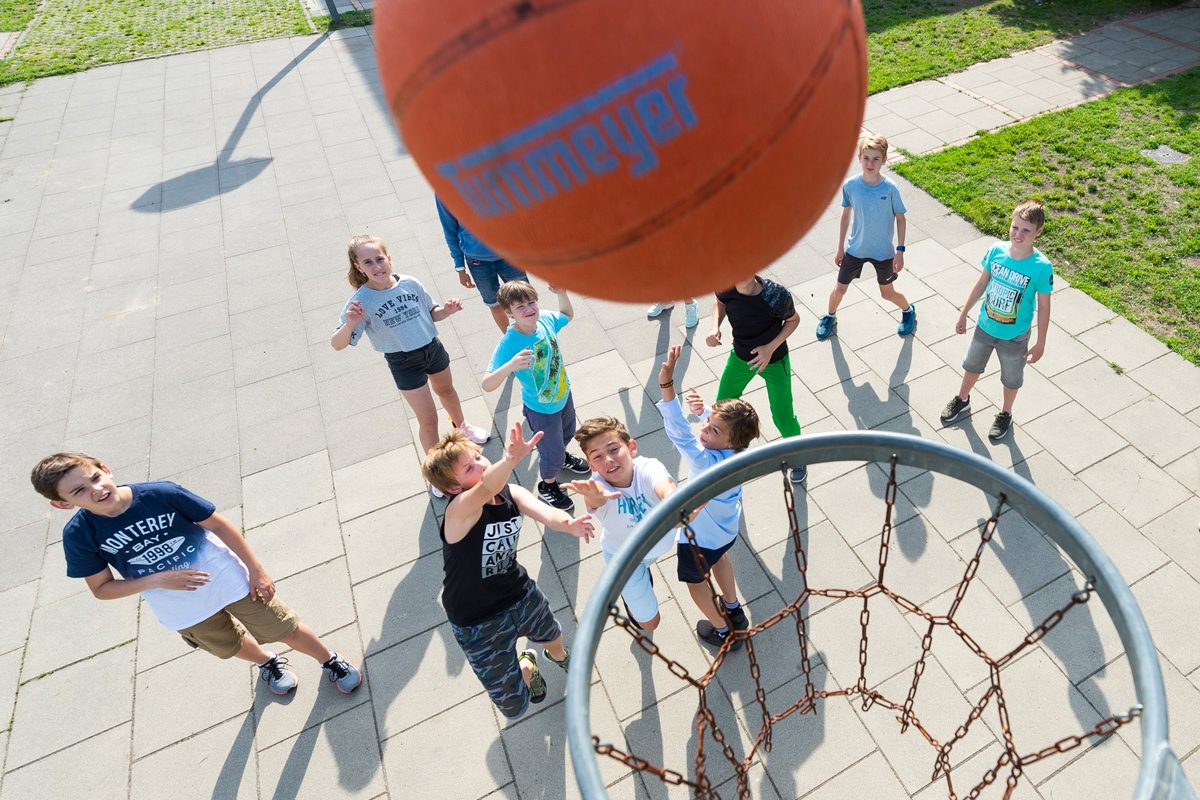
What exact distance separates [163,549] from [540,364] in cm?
221

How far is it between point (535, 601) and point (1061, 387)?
4438 mm

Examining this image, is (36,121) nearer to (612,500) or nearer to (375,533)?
(375,533)

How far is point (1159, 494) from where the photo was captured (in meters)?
4.47

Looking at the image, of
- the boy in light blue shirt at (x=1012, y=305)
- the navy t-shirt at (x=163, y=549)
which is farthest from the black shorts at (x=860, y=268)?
the navy t-shirt at (x=163, y=549)

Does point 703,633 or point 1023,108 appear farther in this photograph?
point 1023,108

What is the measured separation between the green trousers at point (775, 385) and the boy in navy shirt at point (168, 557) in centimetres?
306

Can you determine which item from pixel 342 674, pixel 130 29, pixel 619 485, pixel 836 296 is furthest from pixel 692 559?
pixel 130 29

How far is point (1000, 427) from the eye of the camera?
16.2 feet

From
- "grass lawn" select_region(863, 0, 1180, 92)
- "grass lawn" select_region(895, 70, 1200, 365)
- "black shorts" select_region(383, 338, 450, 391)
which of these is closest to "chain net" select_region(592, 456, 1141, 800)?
"black shorts" select_region(383, 338, 450, 391)

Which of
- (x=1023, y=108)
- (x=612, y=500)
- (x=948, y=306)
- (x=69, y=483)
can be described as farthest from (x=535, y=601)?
(x=1023, y=108)

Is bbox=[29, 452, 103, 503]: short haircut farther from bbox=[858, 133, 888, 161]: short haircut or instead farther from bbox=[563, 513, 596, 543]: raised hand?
bbox=[858, 133, 888, 161]: short haircut

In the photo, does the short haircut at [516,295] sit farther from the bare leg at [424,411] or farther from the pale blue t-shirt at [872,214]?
the pale blue t-shirt at [872,214]

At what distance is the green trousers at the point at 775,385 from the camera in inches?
177

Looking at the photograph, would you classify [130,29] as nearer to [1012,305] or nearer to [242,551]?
[242,551]
